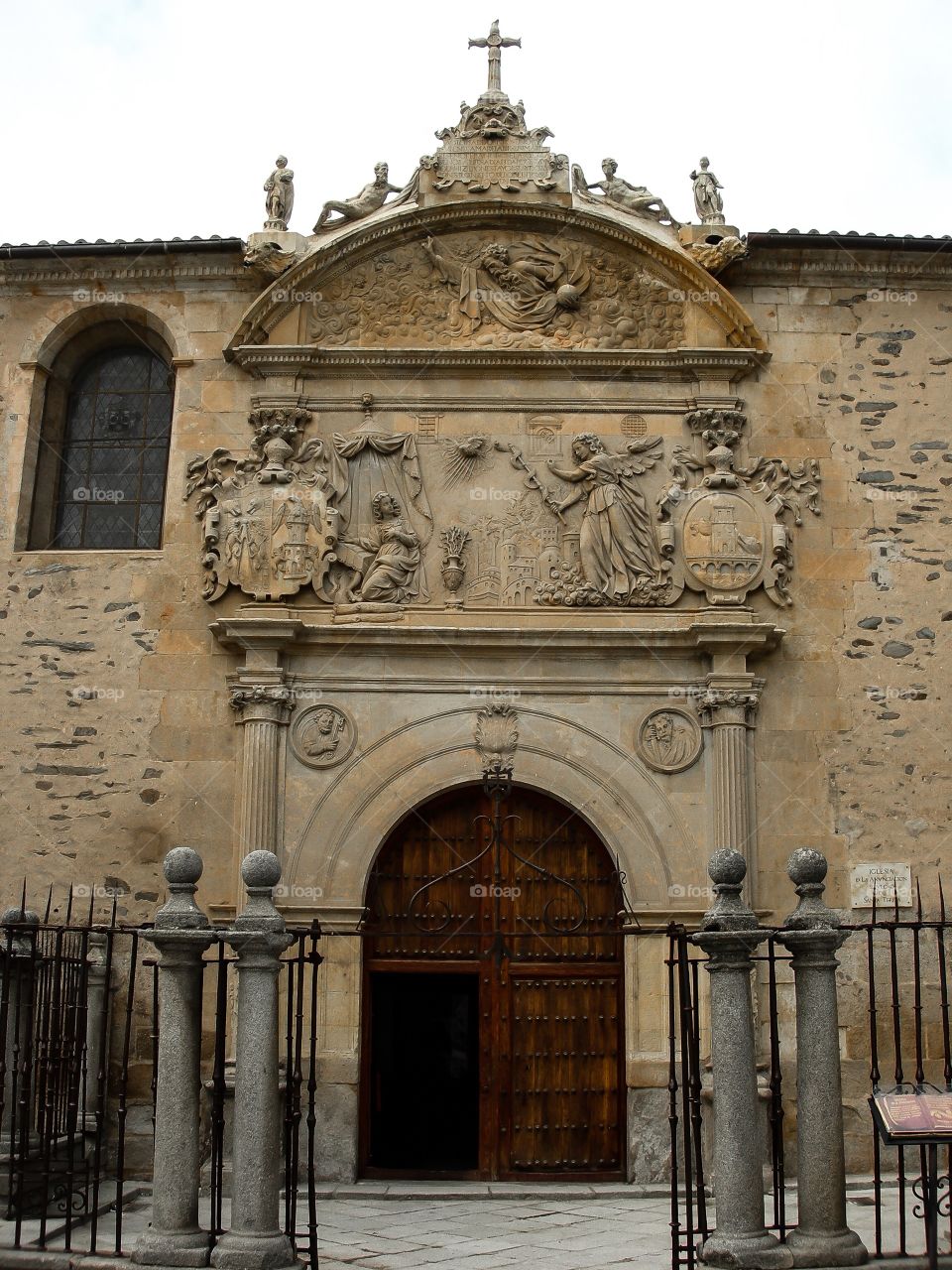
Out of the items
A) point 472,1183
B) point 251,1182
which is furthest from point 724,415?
point 251,1182

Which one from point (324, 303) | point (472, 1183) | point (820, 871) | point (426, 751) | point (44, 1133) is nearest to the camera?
point (820, 871)

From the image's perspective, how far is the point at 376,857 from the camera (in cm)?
1028

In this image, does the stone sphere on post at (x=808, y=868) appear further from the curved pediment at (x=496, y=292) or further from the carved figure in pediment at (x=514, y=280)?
the carved figure in pediment at (x=514, y=280)

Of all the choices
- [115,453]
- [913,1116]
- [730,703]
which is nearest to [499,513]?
[730,703]

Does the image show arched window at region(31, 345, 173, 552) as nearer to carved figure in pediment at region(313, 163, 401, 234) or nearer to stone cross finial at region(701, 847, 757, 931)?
carved figure in pediment at region(313, 163, 401, 234)

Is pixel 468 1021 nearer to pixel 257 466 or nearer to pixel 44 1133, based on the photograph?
pixel 44 1133

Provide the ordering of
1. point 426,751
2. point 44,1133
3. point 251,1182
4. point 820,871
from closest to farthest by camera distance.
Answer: point 251,1182 → point 820,871 → point 44,1133 → point 426,751

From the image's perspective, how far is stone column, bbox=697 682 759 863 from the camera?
10.1 meters

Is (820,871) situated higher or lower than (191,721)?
lower

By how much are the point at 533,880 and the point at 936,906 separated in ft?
9.40

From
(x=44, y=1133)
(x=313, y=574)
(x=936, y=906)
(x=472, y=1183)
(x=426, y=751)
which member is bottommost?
(x=472, y=1183)

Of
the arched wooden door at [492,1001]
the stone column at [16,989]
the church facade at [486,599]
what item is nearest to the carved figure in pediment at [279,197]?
the church facade at [486,599]

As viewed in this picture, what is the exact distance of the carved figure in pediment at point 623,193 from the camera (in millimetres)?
11242

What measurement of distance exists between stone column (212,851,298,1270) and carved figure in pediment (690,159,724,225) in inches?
280
